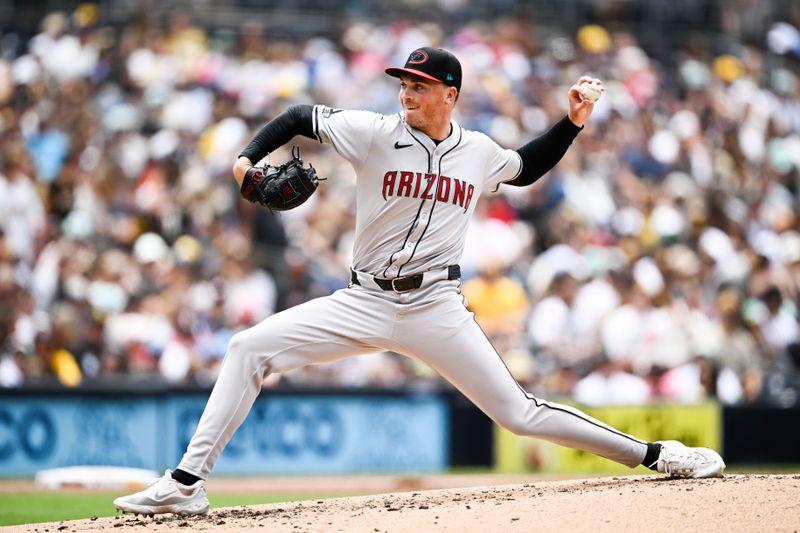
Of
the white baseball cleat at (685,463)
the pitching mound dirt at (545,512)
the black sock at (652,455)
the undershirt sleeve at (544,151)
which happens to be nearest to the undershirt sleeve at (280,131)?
Answer: the undershirt sleeve at (544,151)

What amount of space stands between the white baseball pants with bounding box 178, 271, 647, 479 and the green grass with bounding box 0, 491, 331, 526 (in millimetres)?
2246

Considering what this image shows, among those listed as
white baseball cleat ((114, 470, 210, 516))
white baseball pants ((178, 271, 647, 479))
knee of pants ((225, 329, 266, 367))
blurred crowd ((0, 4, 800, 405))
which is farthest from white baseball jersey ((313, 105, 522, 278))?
blurred crowd ((0, 4, 800, 405))

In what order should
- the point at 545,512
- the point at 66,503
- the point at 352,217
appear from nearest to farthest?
the point at 545,512
the point at 66,503
the point at 352,217

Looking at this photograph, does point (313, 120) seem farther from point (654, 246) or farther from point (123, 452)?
point (654, 246)

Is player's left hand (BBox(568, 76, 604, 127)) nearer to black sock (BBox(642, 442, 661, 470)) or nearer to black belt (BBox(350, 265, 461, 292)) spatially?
black belt (BBox(350, 265, 461, 292))

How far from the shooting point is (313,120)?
17.9 ft

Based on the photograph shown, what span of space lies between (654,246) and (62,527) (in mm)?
8191

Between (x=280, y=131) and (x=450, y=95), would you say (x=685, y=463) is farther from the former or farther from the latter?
(x=280, y=131)

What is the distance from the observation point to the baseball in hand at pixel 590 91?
5891 mm

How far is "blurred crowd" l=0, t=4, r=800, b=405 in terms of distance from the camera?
1121cm

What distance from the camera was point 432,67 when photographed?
216 inches

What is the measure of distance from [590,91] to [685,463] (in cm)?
184

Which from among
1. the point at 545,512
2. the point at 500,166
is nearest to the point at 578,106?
the point at 500,166

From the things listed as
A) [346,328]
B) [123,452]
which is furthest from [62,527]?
[123,452]
